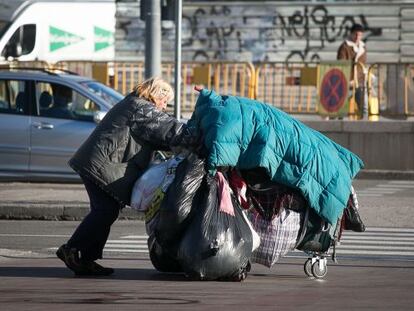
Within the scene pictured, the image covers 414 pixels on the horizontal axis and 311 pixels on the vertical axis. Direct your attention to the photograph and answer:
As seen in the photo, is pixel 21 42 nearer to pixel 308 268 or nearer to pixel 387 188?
pixel 387 188

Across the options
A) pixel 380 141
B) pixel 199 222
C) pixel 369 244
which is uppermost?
pixel 199 222

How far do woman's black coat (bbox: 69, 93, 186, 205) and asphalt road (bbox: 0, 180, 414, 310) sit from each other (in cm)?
75

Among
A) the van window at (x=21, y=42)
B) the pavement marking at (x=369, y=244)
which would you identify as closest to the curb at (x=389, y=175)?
the pavement marking at (x=369, y=244)

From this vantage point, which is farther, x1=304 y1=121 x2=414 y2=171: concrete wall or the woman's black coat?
x1=304 y1=121 x2=414 y2=171: concrete wall

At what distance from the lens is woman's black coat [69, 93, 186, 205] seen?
10148 mm

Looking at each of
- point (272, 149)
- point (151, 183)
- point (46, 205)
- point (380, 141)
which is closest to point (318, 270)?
point (272, 149)

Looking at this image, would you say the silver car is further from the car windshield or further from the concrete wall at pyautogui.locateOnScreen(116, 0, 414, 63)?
the concrete wall at pyautogui.locateOnScreen(116, 0, 414, 63)

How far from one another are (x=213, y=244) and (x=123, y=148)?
3.87ft

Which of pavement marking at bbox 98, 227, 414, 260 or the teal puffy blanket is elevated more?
the teal puffy blanket

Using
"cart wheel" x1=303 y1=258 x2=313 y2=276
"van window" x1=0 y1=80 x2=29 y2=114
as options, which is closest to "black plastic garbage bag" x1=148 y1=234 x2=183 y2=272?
"cart wheel" x1=303 y1=258 x2=313 y2=276

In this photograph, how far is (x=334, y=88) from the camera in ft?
73.5

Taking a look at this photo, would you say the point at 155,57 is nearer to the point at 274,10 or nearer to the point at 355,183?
the point at 355,183

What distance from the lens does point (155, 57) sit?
17.6 meters

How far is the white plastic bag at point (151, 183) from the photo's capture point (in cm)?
999
